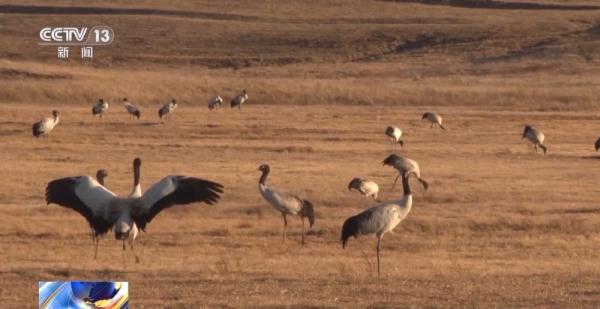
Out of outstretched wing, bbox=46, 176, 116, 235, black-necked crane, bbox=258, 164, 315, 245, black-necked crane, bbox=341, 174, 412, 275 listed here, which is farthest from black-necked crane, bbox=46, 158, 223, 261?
black-necked crane, bbox=258, 164, 315, 245

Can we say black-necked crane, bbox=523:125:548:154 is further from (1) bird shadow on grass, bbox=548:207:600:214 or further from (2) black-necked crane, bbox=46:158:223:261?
(2) black-necked crane, bbox=46:158:223:261

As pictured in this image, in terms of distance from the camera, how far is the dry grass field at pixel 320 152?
1292 cm

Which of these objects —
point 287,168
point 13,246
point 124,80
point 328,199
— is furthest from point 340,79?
point 13,246

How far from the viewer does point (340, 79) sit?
206 feet

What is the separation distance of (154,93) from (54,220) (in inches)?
1479

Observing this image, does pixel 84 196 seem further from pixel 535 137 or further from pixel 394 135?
pixel 394 135

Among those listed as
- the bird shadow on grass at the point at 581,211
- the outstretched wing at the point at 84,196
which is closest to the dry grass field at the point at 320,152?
the bird shadow on grass at the point at 581,211

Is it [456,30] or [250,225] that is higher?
[456,30]

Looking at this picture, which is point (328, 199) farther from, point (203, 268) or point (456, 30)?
point (456, 30)

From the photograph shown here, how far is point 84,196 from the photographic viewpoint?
13367 mm

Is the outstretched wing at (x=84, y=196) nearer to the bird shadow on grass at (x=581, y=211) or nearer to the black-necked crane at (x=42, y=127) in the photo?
the bird shadow on grass at (x=581, y=211)

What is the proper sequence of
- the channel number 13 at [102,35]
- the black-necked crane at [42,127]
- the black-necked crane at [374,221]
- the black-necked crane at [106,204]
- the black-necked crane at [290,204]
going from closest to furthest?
the black-necked crane at [106,204]
the black-necked crane at [374,221]
the black-necked crane at [290,204]
the black-necked crane at [42,127]
the channel number 13 at [102,35]

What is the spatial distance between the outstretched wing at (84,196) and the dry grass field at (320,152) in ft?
1.75

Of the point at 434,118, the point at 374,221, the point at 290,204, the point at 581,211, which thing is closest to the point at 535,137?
the point at 434,118
